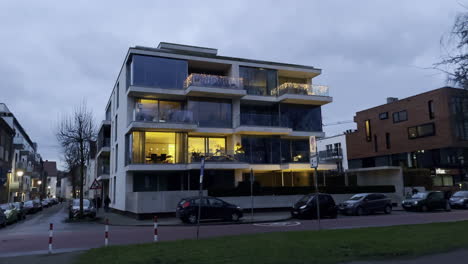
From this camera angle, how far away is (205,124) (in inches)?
1204

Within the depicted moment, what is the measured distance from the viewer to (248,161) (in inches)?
1230

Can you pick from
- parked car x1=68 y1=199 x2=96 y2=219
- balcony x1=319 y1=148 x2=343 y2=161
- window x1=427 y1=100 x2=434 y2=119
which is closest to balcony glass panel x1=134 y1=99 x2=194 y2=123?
parked car x1=68 y1=199 x2=96 y2=219

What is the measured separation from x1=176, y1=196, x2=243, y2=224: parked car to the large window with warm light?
25.9 feet

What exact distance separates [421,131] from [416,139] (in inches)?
48.4

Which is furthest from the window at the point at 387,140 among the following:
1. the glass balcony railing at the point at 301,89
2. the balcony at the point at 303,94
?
the glass balcony railing at the point at 301,89

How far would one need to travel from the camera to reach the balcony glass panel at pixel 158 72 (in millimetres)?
29250

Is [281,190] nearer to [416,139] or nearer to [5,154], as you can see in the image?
[416,139]

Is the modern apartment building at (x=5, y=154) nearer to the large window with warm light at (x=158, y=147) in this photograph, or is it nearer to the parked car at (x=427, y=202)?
the large window with warm light at (x=158, y=147)

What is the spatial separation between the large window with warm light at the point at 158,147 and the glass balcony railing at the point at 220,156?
81cm

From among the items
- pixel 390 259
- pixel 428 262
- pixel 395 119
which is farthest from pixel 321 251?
pixel 395 119

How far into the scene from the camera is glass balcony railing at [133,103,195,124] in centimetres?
2825

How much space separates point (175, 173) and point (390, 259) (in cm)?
2299

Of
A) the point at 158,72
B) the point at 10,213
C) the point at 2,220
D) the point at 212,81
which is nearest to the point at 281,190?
the point at 212,81

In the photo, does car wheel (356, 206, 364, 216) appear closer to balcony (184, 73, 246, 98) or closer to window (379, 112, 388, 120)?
balcony (184, 73, 246, 98)
